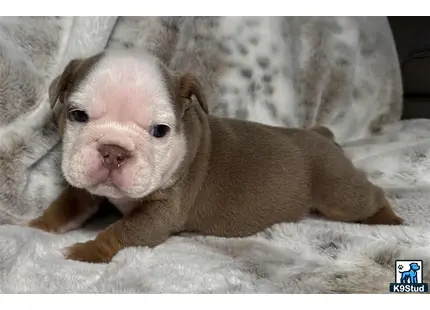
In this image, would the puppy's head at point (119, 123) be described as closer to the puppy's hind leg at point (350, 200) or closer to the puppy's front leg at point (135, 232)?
the puppy's front leg at point (135, 232)

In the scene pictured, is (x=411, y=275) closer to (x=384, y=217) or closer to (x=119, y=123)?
(x=384, y=217)

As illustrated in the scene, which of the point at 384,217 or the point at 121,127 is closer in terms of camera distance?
the point at 121,127

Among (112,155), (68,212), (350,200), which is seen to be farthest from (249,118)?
(112,155)

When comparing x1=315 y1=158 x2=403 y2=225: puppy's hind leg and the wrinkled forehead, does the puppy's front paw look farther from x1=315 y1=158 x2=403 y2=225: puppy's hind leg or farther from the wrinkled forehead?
x1=315 y1=158 x2=403 y2=225: puppy's hind leg

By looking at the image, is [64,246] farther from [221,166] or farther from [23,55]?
[23,55]

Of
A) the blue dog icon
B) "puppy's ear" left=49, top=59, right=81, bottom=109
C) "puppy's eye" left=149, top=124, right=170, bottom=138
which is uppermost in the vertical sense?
"puppy's ear" left=49, top=59, right=81, bottom=109

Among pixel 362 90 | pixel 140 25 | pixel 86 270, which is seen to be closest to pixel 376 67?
pixel 362 90

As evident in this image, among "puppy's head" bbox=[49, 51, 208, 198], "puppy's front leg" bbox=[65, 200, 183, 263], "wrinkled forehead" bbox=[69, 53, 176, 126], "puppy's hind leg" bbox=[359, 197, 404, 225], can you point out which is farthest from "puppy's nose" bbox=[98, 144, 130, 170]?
"puppy's hind leg" bbox=[359, 197, 404, 225]

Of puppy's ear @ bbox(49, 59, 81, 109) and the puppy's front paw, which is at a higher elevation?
puppy's ear @ bbox(49, 59, 81, 109)
